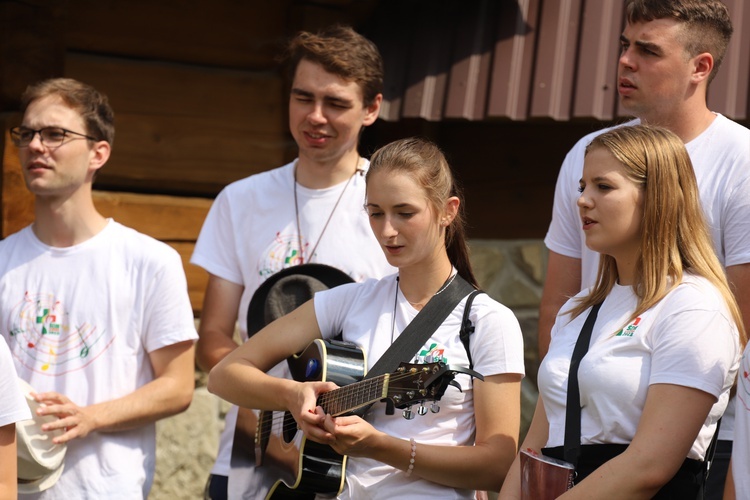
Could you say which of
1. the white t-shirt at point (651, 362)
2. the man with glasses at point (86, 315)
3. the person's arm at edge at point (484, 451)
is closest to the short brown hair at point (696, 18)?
the white t-shirt at point (651, 362)

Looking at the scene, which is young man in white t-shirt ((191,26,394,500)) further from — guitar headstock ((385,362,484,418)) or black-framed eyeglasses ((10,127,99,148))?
guitar headstock ((385,362,484,418))

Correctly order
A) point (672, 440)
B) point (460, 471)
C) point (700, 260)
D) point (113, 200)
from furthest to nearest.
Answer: point (113, 200) → point (460, 471) → point (700, 260) → point (672, 440)

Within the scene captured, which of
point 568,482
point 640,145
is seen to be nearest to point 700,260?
point 640,145

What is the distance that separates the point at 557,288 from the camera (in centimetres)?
395

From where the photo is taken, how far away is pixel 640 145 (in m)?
3.13

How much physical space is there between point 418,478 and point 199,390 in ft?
8.18

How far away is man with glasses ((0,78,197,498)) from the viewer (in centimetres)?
411

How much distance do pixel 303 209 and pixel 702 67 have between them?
1483 millimetres

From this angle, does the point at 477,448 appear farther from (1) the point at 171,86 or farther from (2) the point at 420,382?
(1) the point at 171,86

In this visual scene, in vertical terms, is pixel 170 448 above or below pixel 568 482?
below

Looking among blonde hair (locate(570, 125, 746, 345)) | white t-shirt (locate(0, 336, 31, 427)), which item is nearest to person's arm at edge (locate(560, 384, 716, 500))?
blonde hair (locate(570, 125, 746, 345))

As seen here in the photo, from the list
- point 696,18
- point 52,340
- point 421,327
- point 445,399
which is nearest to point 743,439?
point 445,399

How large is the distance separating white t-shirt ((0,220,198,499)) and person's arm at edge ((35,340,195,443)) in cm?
5

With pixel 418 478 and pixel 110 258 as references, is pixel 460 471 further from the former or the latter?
pixel 110 258
